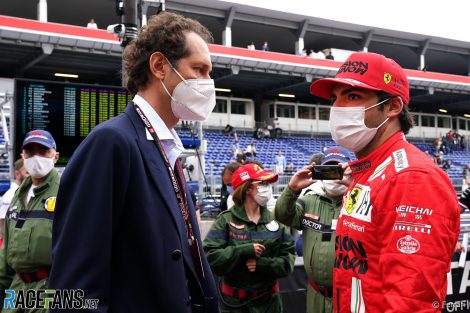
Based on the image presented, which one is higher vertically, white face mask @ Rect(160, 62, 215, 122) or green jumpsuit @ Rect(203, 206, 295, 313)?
white face mask @ Rect(160, 62, 215, 122)

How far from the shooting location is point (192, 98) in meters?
2.24

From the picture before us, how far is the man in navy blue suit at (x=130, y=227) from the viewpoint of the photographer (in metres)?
1.67

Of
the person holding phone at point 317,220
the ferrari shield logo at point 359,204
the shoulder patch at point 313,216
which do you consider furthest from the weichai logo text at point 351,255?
the shoulder patch at point 313,216

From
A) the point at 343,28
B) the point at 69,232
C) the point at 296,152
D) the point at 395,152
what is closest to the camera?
the point at 69,232

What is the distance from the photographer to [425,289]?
1.88 metres

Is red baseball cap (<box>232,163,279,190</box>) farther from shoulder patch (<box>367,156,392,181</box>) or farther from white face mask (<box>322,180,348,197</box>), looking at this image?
shoulder patch (<box>367,156,392,181</box>)

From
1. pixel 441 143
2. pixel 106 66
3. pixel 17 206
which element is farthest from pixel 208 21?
pixel 17 206

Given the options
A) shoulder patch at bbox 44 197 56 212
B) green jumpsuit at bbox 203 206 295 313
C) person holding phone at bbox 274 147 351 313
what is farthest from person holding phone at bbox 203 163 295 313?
shoulder patch at bbox 44 197 56 212

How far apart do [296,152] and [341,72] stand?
91.8 feet

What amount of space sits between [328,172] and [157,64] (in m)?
1.81

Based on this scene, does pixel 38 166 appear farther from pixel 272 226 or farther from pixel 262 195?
pixel 272 226

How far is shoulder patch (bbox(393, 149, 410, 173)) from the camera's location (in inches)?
84.4

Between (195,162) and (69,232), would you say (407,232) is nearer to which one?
(69,232)

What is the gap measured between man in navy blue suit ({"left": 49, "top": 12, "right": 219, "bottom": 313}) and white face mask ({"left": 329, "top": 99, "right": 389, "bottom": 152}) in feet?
3.29
